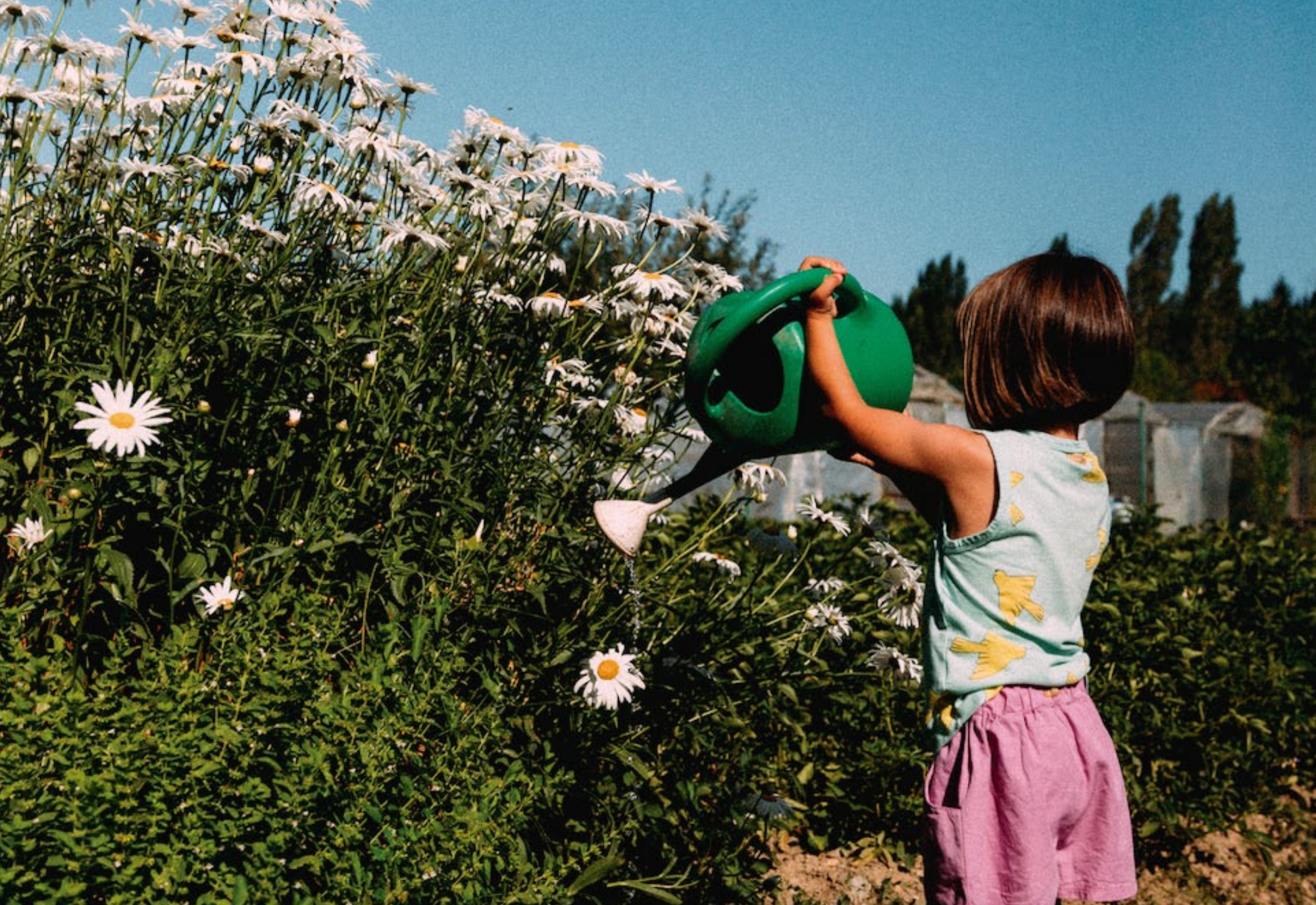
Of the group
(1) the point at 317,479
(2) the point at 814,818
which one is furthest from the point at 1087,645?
(1) the point at 317,479

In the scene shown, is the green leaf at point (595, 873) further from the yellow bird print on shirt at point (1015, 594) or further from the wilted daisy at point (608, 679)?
the yellow bird print on shirt at point (1015, 594)

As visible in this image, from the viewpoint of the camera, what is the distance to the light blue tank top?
6.16 ft

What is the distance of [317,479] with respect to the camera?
2.38 meters

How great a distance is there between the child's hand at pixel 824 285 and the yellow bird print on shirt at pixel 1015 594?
478mm

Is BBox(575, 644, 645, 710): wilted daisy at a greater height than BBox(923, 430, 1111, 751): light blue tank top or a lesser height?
lesser

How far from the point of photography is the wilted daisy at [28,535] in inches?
86.3

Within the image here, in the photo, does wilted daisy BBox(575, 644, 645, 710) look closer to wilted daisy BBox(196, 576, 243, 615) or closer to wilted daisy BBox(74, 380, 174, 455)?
wilted daisy BBox(196, 576, 243, 615)

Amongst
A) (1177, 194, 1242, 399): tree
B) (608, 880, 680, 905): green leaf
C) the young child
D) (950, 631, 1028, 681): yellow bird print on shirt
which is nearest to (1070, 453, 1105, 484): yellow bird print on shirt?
the young child

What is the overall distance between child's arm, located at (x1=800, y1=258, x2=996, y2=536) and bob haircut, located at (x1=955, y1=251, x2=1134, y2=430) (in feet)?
0.44

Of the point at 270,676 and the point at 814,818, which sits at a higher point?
the point at 270,676

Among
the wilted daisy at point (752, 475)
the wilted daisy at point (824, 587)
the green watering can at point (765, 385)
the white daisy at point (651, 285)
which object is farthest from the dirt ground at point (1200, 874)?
the white daisy at point (651, 285)

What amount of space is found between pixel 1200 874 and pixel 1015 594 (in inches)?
90.5

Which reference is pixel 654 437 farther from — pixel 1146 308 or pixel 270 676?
pixel 1146 308

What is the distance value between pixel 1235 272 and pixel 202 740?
54759 mm
